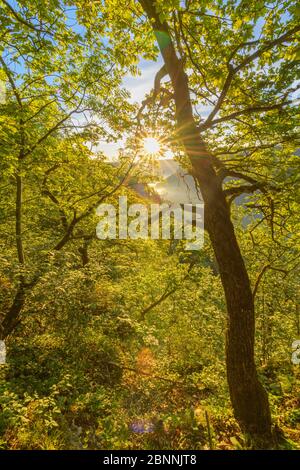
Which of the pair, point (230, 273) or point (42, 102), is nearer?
point (230, 273)

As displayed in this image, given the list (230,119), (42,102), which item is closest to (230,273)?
(230,119)

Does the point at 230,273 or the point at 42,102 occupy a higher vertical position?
the point at 42,102

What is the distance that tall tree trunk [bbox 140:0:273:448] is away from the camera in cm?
463

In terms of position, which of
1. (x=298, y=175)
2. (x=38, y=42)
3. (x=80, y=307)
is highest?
(x=38, y=42)

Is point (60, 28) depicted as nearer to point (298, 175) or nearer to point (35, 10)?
point (35, 10)

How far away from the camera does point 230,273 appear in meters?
4.73

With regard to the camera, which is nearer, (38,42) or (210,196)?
(210,196)

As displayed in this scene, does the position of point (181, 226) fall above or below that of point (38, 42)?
below

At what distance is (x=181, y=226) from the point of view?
1684 cm

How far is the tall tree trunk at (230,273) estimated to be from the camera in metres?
4.63

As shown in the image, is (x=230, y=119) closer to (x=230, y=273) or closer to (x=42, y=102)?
(x=230, y=273)
